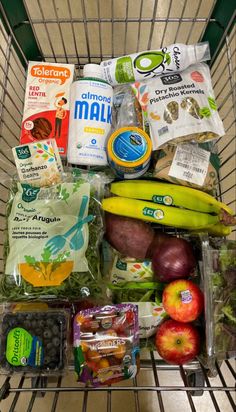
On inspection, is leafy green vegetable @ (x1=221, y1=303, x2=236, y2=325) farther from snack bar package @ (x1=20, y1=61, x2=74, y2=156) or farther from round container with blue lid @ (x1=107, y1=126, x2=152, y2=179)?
snack bar package @ (x1=20, y1=61, x2=74, y2=156)

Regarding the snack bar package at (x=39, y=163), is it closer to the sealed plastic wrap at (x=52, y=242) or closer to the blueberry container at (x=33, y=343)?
the sealed plastic wrap at (x=52, y=242)

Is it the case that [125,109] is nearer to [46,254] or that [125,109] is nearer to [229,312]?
[46,254]

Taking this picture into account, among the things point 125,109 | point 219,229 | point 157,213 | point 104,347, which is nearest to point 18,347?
point 104,347

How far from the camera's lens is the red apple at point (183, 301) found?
0.88 m

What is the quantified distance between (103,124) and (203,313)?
1.76 ft

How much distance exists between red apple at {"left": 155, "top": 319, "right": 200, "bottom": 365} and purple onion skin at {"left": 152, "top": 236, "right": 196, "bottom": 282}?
12 cm

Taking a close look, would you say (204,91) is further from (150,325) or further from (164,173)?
(150,325)

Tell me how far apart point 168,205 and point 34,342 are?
Answer: 0.46 m

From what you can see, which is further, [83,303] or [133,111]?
[133,111]

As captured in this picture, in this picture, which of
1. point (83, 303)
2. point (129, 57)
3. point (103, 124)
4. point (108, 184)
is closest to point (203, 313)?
point (83, 303)

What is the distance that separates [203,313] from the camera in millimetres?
909

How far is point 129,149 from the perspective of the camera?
3.07 ft

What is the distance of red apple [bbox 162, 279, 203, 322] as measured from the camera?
88 cm

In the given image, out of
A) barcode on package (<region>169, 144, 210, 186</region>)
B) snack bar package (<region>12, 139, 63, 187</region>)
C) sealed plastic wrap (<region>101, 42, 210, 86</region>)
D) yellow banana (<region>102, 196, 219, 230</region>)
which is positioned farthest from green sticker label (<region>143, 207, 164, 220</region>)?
sealed plastic wrap (<region>101, 42, 210, 86</region>)
